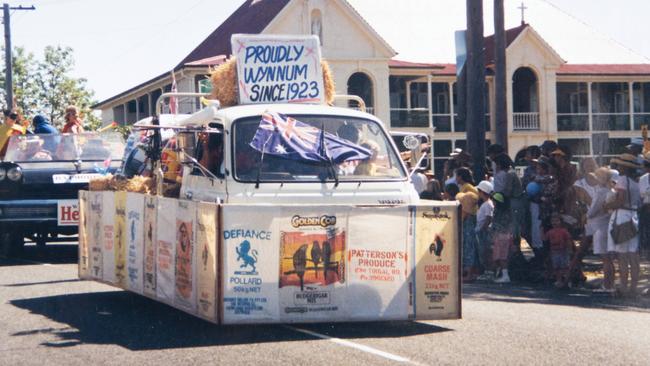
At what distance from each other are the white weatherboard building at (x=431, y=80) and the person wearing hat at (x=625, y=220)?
30.7 m

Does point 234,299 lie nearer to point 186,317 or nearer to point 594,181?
point 186,317

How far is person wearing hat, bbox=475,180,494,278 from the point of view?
1659 centimetres

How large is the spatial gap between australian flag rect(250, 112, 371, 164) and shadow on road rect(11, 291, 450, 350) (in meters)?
1.61

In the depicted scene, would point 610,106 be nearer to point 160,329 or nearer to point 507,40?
point 507,40

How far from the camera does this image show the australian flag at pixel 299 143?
35.7 ft

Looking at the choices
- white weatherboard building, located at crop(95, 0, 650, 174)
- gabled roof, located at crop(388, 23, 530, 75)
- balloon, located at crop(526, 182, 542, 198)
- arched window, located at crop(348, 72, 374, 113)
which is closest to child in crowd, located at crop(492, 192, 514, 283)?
balloon, located at crop(526, 182, 542, 198)

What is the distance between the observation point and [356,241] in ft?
33.4

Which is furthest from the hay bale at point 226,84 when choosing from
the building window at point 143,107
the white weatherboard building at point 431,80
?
the building window at point 143,107

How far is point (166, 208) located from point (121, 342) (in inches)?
65.1

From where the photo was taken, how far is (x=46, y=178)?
58.9 feet

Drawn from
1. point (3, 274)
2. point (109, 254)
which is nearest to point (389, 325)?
point (109, 254)

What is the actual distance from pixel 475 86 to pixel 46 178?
704 cm

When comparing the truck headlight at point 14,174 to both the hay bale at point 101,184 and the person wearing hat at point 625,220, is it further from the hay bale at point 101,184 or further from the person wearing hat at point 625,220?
the person wearing hat at point 625,220

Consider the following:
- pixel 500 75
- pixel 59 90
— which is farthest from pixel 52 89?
pixel 500 75
